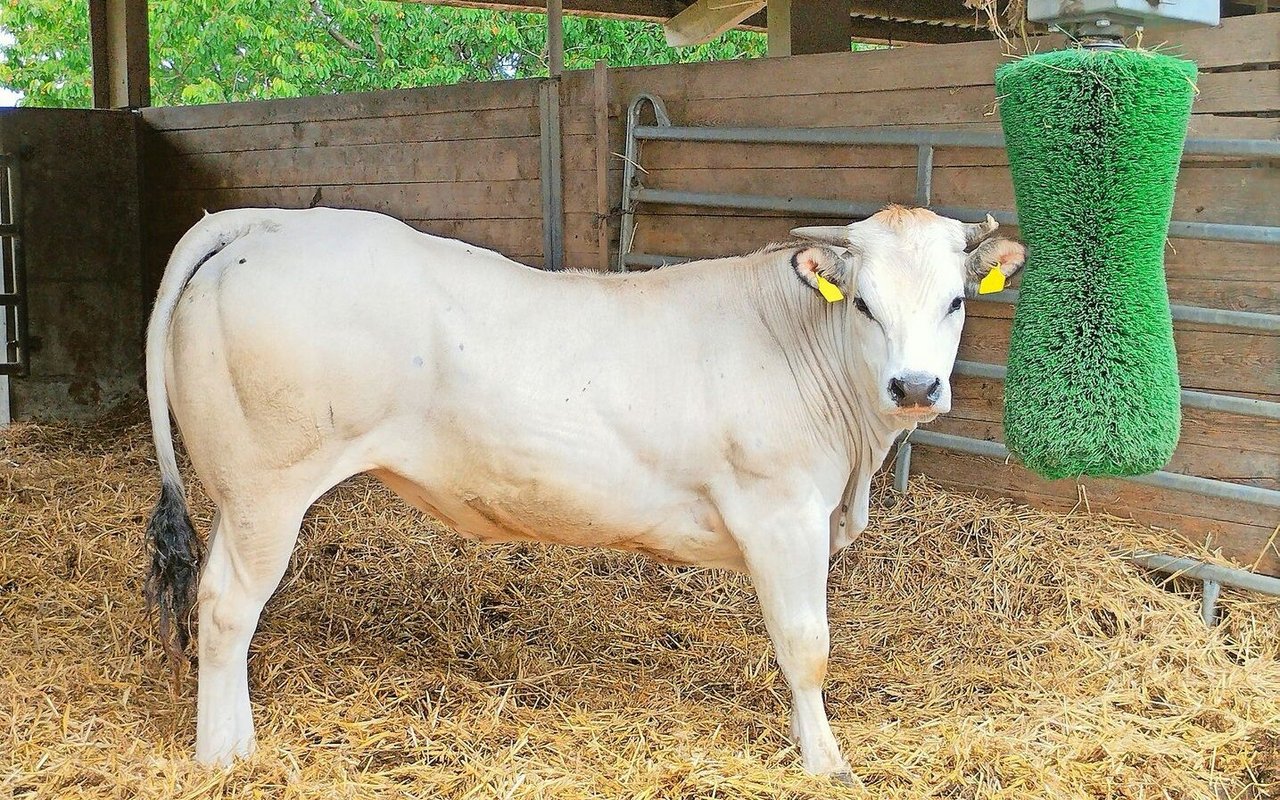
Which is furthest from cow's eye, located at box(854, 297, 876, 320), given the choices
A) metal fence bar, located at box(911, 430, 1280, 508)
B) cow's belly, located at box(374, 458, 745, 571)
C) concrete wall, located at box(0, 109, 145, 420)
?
concrete wall, located at box(0, 109, 145, 420)

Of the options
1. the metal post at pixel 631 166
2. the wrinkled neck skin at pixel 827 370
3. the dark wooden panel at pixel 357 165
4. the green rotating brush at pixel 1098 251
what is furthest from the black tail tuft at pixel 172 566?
the dark wooden panel at pixel 357 165

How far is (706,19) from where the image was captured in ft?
29.9

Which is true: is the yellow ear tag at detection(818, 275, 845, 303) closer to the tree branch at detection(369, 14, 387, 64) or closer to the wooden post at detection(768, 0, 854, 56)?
the wooden post at detection(768, 0, 854, 56)

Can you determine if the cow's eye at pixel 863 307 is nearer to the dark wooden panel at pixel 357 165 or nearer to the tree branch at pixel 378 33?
the dark wooden panel at pixel 357 165

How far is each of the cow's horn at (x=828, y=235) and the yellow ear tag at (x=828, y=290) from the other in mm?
139

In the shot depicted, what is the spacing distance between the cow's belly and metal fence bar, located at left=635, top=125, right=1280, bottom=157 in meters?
2.08

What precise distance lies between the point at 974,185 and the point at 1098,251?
83.6 inches

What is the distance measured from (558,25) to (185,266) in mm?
3482

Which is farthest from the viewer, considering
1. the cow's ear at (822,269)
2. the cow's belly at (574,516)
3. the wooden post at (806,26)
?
the wooden post at (806,26)

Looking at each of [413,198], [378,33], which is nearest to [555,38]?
[413,198]

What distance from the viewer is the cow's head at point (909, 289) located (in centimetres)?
354

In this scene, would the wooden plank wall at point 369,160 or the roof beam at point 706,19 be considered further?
the roof beam at point 706,19

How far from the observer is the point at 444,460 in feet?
12.6

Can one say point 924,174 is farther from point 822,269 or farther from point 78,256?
point 78,256
